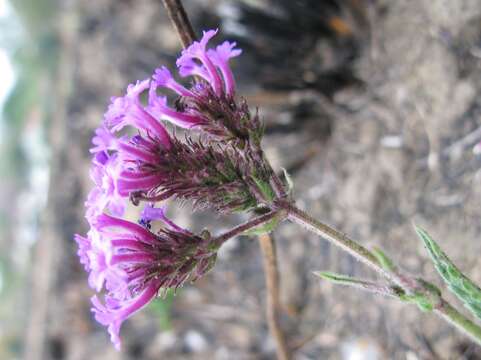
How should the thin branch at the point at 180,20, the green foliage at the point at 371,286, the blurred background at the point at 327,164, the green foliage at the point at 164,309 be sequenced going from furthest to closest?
the green foliage at the point at 164,309 → the blurred background at the point at 327,164 → the thin branch at the point at 180,20 → the green foliage at the point at 371,286

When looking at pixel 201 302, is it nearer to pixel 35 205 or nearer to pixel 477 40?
pixel 477 40

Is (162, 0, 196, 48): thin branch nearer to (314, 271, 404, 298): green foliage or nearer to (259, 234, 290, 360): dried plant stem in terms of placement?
(259, 234, 290, 360): dried plant stem

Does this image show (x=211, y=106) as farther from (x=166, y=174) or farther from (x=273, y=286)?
(x=273, y=286)

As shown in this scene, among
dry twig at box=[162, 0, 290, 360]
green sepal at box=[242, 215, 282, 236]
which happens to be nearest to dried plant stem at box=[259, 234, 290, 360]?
dry twig at box=[162, 0, 290, 360]

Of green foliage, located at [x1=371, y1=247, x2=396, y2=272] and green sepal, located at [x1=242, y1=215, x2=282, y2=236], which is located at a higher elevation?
green sepal, located at [x1=242, y1=215, x2=282, y2=236]

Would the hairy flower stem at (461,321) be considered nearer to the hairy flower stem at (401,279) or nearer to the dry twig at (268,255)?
the hairy flower stem at (401,279)

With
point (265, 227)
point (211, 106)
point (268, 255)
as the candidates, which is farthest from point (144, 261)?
point (268, 255)

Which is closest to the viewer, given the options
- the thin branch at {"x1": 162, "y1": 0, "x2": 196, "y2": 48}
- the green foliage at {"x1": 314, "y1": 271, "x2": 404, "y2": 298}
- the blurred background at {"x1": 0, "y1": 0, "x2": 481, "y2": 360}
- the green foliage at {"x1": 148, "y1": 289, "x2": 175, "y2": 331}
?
the green foliage at {"x1": 314, "y1": 271, "x2": 404, "y2": 298}

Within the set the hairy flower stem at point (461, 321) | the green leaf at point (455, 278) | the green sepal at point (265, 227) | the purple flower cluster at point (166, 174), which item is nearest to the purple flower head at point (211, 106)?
the purple flower cluster at point (166, 174)
